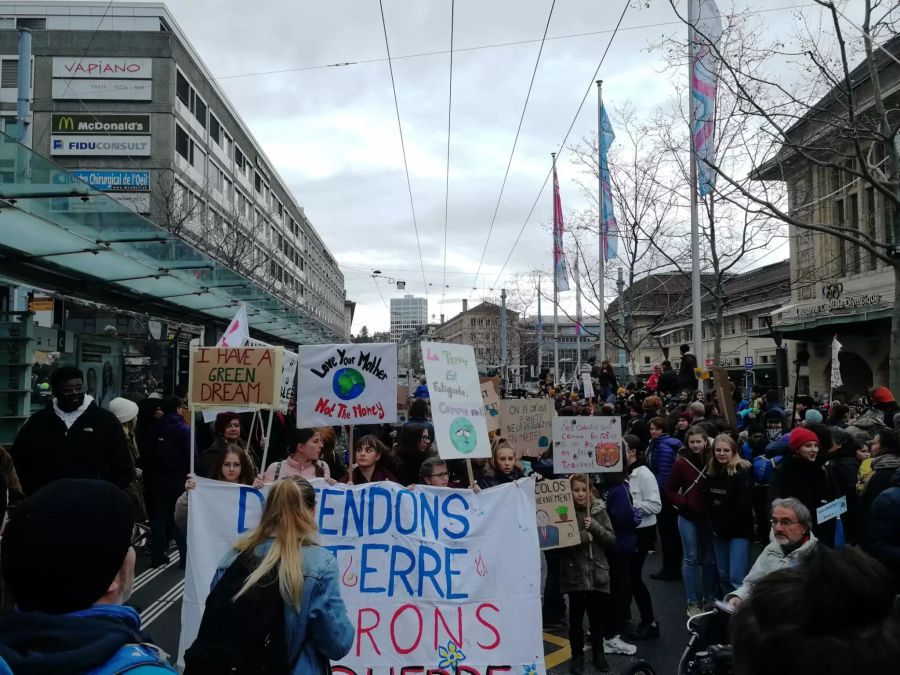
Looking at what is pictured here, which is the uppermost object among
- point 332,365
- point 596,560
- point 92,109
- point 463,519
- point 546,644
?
→ point 92,109

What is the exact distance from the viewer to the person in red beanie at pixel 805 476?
5.90m

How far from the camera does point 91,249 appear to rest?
30.3 feet

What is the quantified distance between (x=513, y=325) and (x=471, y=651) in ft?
229

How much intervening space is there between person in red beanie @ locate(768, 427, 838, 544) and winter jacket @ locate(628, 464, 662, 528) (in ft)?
3.35

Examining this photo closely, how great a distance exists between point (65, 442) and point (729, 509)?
5598mm

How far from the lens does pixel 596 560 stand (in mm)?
5383

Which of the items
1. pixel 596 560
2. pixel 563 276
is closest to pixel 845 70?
pixel 596 560

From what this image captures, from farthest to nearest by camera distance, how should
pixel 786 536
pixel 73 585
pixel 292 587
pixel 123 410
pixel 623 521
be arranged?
pixel 123 410
pixel 623 521
pixel 786 536
pixel 292 587
pixel 73 585

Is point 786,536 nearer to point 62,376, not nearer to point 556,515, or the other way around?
point 556,515

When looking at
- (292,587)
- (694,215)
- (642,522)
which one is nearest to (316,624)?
(292,587)

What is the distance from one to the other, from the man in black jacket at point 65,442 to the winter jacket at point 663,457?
5.75 metres

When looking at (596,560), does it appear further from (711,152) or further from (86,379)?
(711,152)

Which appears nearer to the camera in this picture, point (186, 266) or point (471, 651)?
point (471, 651)

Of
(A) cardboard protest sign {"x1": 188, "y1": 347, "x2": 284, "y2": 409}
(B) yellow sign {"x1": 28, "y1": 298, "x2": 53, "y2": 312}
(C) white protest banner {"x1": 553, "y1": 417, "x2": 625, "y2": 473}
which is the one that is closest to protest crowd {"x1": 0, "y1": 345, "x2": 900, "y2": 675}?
(C) white protest banner {"x1": 553, "y1": 417, "x2": 625, "y2": 473}
